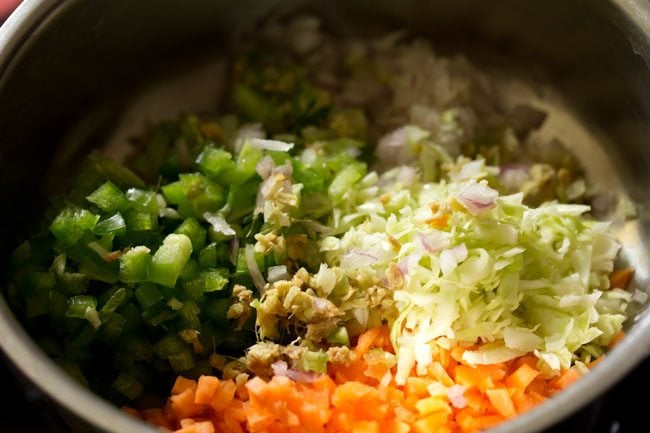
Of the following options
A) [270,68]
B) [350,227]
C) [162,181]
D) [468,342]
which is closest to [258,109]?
[270,68]

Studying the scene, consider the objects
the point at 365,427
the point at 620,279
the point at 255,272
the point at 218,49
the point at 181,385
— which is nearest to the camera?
the point at 365,427

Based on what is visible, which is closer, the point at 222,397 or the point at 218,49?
the point at 222,397

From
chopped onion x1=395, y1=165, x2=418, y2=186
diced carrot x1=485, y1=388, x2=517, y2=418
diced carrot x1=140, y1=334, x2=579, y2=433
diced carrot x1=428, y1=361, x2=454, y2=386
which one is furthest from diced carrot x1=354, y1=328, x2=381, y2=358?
chopped onion x1=395, y1=165, x2=418, y2=186

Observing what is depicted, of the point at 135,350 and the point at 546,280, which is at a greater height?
the point at 546,280

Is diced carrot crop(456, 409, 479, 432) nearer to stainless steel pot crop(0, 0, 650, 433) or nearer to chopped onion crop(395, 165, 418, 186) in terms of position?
stainless steel pot crop(0, 0, 650, 433)

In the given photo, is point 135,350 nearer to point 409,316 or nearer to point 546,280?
point 409,316

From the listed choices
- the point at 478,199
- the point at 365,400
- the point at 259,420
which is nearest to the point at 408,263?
the point at 478,199

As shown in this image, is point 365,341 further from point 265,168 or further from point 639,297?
point 639,297
